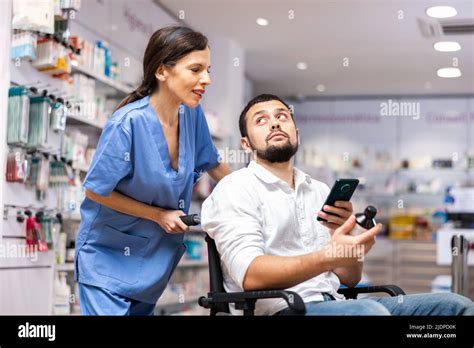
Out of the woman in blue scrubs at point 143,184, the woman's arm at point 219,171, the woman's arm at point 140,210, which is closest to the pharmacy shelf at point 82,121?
the woman's arm at point 219,171

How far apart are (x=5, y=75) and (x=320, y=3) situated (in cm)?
326

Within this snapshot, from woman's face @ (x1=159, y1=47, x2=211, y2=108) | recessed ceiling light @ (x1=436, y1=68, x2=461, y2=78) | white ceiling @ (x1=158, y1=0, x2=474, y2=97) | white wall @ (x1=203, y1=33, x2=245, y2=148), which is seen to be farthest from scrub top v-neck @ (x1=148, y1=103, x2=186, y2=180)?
recessed ceiling light @ (x1=436, y1=68, x2=461, y2=78)

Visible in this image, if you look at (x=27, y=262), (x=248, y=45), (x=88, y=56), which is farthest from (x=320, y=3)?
(x=27, y=262)

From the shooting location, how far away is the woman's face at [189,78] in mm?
2344

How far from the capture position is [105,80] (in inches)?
180

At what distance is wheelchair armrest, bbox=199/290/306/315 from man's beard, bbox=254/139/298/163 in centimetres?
48

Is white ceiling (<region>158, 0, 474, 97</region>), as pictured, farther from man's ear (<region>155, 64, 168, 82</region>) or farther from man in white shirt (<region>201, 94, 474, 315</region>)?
man in white shirt (<region>201, 94, 474, 315</region>)

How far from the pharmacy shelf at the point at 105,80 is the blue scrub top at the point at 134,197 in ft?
6.26

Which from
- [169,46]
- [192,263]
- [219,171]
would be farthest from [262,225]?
[192,263]

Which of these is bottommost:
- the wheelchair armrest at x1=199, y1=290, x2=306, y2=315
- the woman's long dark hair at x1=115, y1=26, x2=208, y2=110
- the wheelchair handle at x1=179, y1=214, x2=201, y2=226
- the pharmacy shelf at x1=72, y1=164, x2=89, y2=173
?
the wheelchair armrest at x1=199, y1=290, x2=306, y2=315

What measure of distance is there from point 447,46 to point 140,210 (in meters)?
5.59

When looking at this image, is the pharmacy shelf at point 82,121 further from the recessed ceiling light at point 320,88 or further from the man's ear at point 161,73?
the recessed ceiling light at point 320,88

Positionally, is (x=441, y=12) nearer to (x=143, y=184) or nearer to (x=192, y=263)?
(x=192, y=263)

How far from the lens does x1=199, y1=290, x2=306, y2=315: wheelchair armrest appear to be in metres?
1.93
